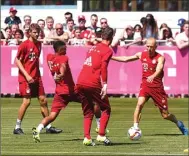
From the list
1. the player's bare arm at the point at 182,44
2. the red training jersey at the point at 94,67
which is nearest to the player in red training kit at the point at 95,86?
the red training jersey at the point at 94,67

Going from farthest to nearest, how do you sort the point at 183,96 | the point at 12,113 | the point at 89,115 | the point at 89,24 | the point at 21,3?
the point at 21,3, the point at 89,24, the point at 183,96, the point at 12,113, the point at 89,115

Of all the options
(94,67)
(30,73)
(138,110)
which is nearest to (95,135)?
(138,110)

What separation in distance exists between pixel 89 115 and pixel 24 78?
260 centimetres

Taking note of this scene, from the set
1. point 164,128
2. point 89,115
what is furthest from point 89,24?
point 89,115

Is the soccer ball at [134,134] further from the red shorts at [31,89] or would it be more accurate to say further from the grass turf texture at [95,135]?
the red shorts at [31,89]

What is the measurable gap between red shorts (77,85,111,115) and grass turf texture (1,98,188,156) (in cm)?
67

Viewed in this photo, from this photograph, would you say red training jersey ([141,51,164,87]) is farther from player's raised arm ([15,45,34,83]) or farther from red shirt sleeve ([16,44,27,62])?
red shirt sleeve ([16,44,27,62])

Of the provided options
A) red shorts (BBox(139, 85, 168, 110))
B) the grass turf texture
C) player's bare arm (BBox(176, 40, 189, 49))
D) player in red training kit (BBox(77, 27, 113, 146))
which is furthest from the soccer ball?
player's bare arm (BBox(176, 40, 189, 49))

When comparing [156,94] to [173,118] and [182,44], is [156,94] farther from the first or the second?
[182,44]

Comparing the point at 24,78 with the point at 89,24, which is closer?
the point at 24,78

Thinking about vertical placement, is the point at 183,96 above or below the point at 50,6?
below

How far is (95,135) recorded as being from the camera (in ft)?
54.1

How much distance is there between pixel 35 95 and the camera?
1712 cm

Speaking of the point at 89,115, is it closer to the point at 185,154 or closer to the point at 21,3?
the point at 185,154
